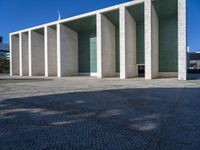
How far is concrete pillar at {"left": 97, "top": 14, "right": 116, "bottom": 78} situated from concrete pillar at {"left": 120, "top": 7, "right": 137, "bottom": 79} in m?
3.27

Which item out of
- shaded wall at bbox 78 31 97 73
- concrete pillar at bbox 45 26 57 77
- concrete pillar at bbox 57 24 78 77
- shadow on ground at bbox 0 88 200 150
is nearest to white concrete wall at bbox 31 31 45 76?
concrete pillar at bbox 45 26 57 77

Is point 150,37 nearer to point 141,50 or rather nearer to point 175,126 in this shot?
point 141,50

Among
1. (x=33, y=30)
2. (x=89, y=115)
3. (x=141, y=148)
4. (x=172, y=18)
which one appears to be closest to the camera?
(x=141, y=148)

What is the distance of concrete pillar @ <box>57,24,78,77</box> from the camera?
108 ft

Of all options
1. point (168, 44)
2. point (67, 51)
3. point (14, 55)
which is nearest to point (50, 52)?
point (67, 51)

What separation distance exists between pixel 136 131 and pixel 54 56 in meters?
34.3

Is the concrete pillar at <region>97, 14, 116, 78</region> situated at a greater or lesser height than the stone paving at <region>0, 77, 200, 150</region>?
greater

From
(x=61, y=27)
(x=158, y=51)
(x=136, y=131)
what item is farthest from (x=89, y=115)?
(x=61, y=27)

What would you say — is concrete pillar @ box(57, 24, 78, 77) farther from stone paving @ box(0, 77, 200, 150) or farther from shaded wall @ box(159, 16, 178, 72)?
stone paving @ box(0, 77, 200, 150)

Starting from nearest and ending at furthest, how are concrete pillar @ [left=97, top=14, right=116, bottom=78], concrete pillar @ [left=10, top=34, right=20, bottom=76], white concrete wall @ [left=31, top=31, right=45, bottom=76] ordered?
concrete pillar @ [left=97, top=14, right=116, bottom=78]
white concrete wall @ [left=31, top=31, right=45, bottom=76]
concrete pillar @ [left=10, top=34, right=20, bottom=76]

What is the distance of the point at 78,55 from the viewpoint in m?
36.9

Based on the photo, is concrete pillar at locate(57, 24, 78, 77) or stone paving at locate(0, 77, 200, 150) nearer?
stone paving at locate(0, 77, 200, 150)

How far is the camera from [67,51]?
34.3m

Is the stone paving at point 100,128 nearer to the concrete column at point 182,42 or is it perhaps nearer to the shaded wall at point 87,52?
the concrete column at point 182,42
